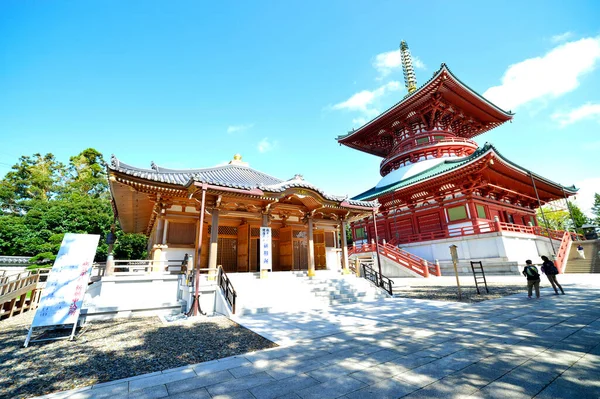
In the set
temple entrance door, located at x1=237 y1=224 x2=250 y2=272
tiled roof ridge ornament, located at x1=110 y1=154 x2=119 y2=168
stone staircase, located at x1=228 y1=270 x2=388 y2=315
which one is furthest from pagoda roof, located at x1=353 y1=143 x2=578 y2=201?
tiled roof ridge ornament, located at x1=110 y1=154 x2=119 y2=168

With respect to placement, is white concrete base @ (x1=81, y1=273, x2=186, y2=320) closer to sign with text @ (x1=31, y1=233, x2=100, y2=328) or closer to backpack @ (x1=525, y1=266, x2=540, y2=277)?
sign with text @ (x1=31, y1=233, x2=100, y2=328)

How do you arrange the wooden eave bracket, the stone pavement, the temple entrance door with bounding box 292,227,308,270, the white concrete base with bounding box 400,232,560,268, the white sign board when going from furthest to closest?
the white concrete base with bounding box 400,232,560,268 → the temple entrance door with bounding box 292,227,308,270 → the white sign board → the wooden eave bracket → the stone pavement

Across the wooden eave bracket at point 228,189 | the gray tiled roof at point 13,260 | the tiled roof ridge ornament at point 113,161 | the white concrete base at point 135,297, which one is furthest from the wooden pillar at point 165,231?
the gray tiled roof at point 13,260

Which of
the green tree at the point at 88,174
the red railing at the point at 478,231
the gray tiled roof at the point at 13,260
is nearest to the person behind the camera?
the red railing at the point at 478,231

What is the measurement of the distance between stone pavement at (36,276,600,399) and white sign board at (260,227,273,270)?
4.31m

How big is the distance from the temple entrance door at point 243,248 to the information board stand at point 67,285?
21.3 feet

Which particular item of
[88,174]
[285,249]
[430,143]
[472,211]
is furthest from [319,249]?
[88,174]

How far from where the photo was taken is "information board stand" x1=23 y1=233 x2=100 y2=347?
543 cm

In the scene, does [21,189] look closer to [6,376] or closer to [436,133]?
[6,376]

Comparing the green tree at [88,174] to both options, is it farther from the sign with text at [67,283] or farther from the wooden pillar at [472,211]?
the wooden pillar at [472,211]

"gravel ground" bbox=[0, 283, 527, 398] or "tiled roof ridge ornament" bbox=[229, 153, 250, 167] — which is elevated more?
"tiled roof ridge ornament" bbox=[229, 153, 250, 167]

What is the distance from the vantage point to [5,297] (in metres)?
9.06

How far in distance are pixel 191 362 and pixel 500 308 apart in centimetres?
794

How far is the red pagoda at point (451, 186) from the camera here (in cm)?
1697
